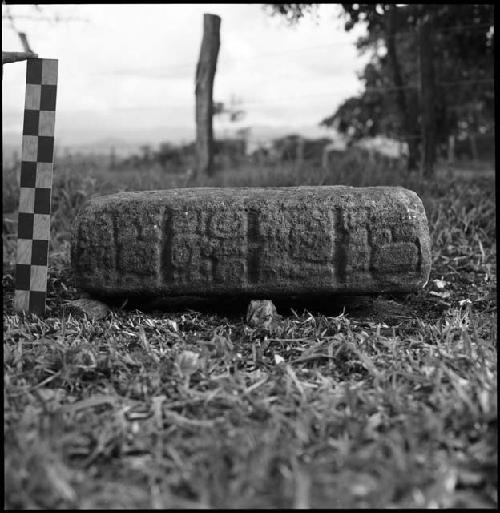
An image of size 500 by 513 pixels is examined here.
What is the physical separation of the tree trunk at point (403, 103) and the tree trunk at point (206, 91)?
237cm

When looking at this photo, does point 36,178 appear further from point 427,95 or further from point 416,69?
point 416,69

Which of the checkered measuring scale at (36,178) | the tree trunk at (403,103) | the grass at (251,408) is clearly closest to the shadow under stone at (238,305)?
the grass at (251,408)

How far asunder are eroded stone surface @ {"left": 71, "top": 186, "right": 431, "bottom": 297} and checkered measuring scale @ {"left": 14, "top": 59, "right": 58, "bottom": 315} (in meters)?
0.21

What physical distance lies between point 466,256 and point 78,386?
3317 millimetres

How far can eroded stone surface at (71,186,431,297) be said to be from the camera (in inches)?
136

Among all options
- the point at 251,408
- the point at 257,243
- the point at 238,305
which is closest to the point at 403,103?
the point at 238,305

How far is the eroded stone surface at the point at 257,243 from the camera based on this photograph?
11.4 ft

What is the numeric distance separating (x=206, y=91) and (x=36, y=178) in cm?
445

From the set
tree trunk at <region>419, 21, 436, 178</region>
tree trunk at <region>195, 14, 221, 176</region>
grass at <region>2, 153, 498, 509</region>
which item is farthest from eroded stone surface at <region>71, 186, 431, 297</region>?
tree trunk at <region>419, 21, 436, 178</region>

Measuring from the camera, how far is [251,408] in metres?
2.30

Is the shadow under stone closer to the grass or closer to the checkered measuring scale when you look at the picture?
the grass

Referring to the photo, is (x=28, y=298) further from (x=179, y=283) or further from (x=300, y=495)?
(x=300, y=495)

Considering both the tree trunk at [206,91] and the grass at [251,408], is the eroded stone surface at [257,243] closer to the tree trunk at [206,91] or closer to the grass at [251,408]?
the grass at [251,408]

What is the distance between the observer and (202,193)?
3.61 metres
